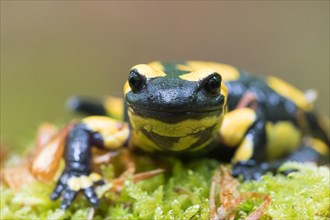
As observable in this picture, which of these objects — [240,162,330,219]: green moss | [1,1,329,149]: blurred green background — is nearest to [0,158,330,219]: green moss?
[240,162,330,219]: green moss

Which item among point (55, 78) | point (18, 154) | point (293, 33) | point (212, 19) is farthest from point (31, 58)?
point (18, 154)

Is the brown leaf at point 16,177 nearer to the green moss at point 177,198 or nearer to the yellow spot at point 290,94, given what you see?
the green moss at point 177,198

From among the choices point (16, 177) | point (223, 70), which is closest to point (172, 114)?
point (16, 177)

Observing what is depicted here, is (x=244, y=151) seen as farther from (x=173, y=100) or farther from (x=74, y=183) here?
(x=74, y=183)

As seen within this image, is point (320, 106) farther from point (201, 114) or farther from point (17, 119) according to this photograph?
point (201, 114)

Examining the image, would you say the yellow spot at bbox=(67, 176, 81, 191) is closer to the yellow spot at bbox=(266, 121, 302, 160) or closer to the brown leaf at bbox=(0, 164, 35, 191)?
the brown leaf at bbox=(0, 164, 35, 191)

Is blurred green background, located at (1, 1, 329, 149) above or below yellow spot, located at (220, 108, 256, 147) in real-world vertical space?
below

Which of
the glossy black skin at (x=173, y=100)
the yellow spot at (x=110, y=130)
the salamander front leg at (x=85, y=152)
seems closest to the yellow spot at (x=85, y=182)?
the salamander front leg at (x=85, y=152)
